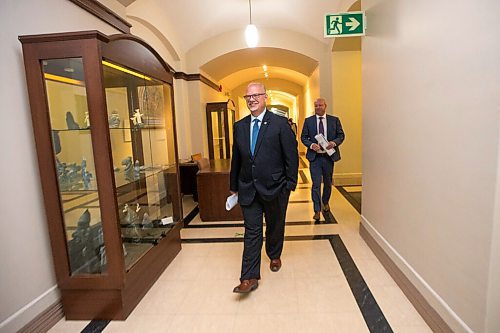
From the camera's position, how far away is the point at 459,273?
66.9 inches

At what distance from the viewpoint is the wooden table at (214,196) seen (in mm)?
4301

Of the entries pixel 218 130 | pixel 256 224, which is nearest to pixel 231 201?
pixel 256 224

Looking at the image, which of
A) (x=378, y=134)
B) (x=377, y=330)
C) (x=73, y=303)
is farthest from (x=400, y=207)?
(x=73, y=303)

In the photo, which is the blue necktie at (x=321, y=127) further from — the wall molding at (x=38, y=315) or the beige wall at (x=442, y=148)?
the wall molding at (x=38, y=315)

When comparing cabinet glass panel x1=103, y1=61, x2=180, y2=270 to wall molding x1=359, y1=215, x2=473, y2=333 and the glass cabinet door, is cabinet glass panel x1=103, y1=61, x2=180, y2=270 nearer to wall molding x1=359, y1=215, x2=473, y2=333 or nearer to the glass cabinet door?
wall molding x1=359, y1=215, x2=473, y2=333

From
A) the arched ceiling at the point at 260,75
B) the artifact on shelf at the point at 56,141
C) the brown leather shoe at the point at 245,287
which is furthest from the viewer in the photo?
the arched ceiling at the point at 260,75

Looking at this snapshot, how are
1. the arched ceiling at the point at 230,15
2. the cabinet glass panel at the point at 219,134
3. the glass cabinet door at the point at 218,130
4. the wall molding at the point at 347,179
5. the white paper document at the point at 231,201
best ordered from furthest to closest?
1. the cabinet glass panel at the point at 219,134
2. the glass cabinet door at the point at 218,130
3. the wall molding at the point at 347,179
4. the arched ceiling at the point at 230,15
5. the white paper document at the point at 231,201

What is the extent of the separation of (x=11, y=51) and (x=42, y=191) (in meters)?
0.97

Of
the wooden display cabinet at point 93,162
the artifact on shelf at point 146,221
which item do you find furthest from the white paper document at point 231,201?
the artifact on shelf at point 146,221

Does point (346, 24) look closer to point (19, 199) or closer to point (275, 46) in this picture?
point (19, 199)

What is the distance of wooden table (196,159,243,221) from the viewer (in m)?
4.30

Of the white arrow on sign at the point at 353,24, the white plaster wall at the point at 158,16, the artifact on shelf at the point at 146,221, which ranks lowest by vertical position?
the artifact on shelf at the point at 146,221

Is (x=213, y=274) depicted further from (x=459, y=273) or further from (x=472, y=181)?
(x=472, y=181)

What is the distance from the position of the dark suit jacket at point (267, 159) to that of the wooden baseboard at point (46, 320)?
1593mm
